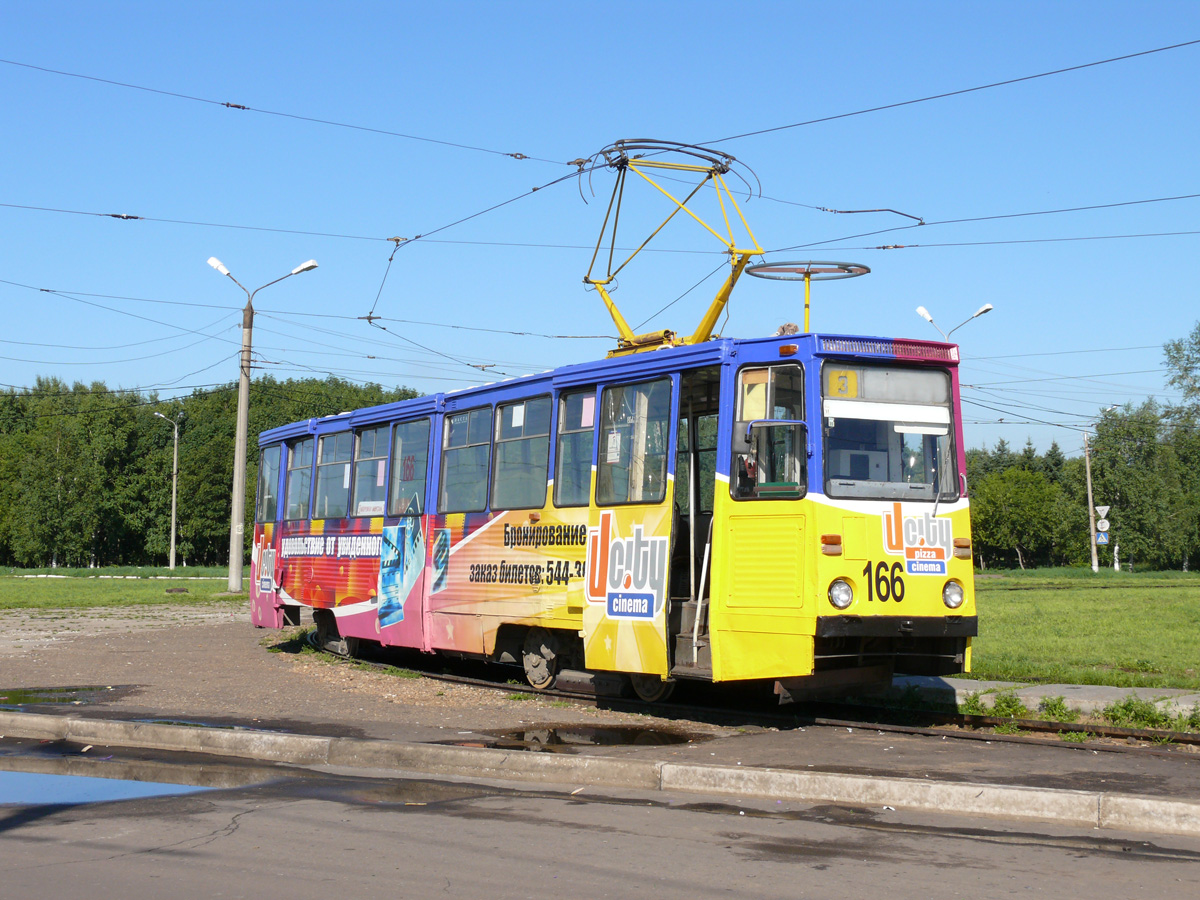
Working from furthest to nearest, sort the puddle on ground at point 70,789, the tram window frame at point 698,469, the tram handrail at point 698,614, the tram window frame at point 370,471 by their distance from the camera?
the tram window frame at point 370,471
the tram window frame at point 698,469
the tram handrail at point 698,614
the puddle on ground at point 70,789

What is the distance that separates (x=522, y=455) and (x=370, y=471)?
13.4ft

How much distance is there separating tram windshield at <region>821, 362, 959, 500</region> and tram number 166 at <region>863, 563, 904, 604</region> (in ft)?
1.99

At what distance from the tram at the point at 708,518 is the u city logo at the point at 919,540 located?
0.06 feet

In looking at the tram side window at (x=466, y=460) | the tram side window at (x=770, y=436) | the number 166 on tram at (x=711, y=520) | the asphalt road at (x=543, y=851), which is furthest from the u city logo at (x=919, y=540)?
the tram side window at (x=466, y=460)

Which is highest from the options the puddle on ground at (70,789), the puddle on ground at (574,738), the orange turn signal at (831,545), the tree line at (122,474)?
the tree line at (122,474)

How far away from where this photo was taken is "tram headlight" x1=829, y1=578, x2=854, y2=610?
32.3 ft

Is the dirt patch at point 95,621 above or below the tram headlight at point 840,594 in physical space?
below

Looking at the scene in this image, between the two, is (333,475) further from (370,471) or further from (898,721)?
(898,721)

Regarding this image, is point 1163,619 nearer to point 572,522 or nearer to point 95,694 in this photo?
point 572,522

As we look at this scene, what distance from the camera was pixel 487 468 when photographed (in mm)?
14016

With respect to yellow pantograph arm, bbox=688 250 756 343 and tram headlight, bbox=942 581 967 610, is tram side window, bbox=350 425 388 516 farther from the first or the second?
tram headlight, bbox=942 581 967 610

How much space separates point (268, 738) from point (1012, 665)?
9069mm

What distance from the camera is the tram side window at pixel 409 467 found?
50.4ft

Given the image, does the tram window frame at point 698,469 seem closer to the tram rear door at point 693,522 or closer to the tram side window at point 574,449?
the tram rear door at point 693,522
